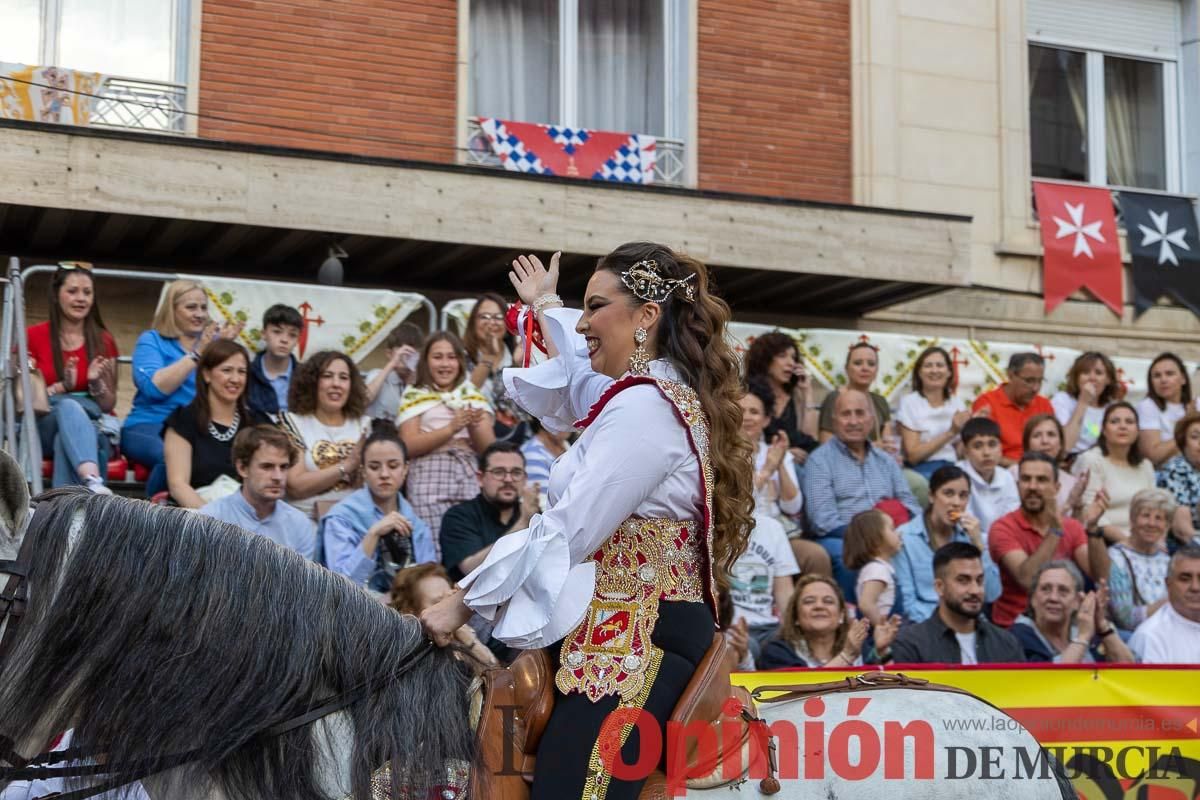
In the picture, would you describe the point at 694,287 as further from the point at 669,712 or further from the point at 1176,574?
the point at 1176,574

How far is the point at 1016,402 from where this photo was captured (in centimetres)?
1210

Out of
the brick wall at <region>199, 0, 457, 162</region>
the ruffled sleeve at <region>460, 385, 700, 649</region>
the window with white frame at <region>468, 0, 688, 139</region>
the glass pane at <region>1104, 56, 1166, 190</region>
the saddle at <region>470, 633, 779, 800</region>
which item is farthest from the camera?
the glass pane at <region>1104, 56, 1166, 190</region>

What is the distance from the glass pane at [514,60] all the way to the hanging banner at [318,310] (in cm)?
418

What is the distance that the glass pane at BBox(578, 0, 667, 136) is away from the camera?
15102 millimetres

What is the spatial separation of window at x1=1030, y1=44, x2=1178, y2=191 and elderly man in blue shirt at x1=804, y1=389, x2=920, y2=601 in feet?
24.5

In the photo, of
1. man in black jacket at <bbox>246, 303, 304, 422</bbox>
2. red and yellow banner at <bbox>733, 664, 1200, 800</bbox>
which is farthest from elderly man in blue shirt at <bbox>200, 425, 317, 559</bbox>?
red and yellow banner at <bbox>733, 664, 1200, 800</bbox>

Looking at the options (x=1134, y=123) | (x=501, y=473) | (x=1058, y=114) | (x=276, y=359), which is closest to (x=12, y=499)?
(x=501, y=473)

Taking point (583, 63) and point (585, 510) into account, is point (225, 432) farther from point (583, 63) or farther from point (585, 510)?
point (583, 63)

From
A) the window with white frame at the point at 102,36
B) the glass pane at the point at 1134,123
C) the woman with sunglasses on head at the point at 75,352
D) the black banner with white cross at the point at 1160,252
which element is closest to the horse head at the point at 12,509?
the woman with sunglasses on head at the point at 75,352

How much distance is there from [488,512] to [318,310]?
2820 millimetres

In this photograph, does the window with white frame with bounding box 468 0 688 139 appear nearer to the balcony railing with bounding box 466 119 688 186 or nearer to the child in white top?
the balcony railing with bounding box 466 119 688 186

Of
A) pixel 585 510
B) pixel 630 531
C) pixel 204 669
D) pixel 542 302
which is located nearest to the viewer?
pixel 204 669

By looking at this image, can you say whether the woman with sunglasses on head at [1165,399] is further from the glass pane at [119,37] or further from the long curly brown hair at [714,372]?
the glass pane at [119,37]

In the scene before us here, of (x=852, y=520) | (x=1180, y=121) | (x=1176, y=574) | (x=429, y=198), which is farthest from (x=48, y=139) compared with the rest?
(x=1180, y=121)
